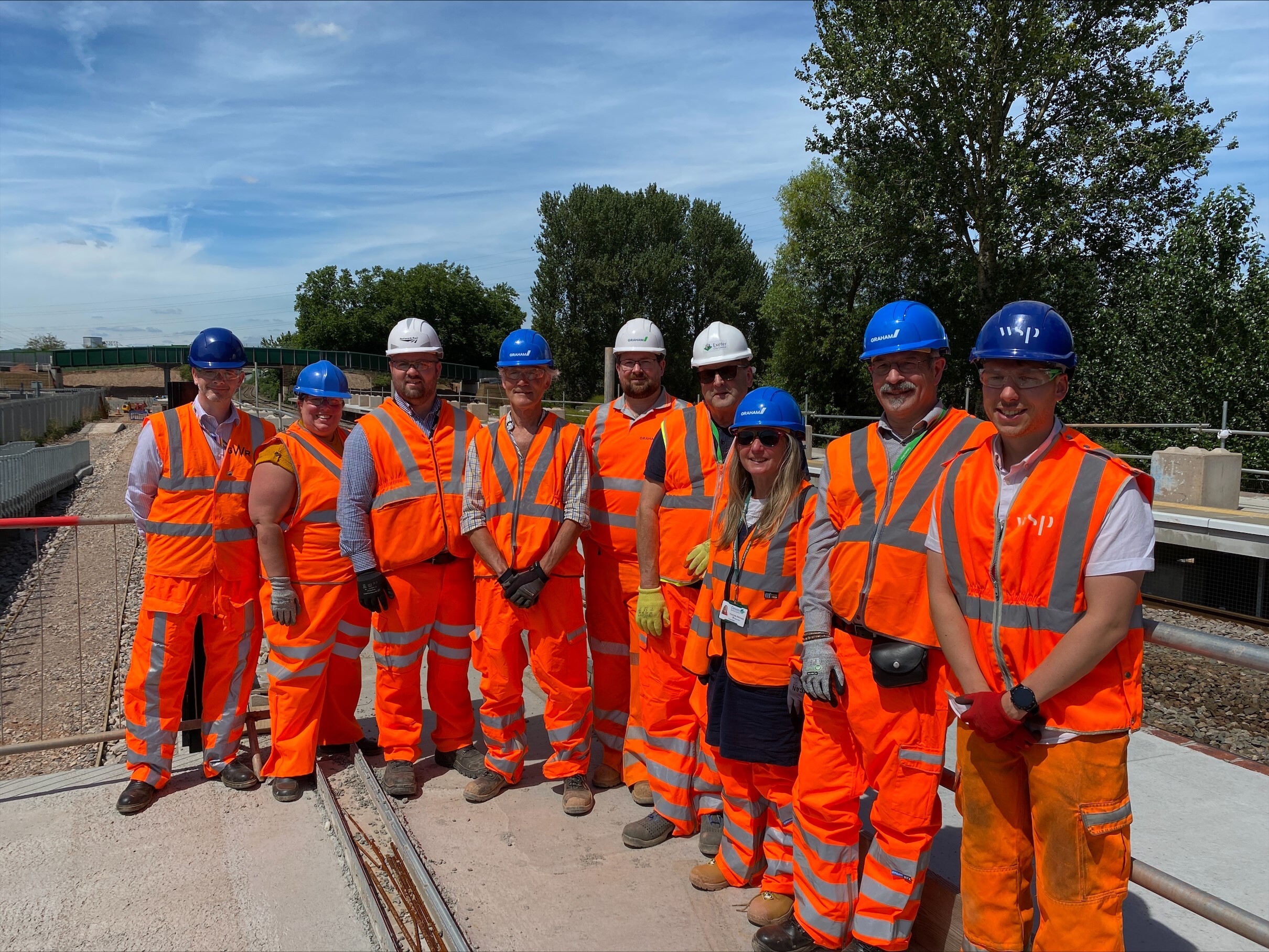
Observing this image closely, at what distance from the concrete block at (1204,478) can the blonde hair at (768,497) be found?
34.8 feet

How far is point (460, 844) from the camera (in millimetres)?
3732

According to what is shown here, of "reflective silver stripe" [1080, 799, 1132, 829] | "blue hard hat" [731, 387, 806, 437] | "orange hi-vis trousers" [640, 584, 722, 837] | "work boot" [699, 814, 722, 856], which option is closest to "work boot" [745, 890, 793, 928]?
"work boot" [699, 814, 722, 856]

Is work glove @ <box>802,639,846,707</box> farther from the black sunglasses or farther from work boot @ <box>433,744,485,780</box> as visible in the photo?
work boot @ <box>433,744,485,780</box>

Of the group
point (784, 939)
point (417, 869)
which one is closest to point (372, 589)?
point (417, 869)

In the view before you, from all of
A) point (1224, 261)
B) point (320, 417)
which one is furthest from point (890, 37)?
point (320, 417)

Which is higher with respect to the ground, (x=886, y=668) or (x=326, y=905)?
(x=886, y=668)

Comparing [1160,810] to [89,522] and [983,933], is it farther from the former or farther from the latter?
[89,522]

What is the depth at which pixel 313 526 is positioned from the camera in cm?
440

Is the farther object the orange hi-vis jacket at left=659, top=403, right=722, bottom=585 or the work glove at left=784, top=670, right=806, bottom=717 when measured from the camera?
the orange hi-vis jacket at left=659, top=403, right=722, bottom=585

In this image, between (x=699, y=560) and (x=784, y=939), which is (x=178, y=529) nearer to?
(x=699, y=560)

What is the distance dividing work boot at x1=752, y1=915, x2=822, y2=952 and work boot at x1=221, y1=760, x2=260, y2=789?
9.06ft

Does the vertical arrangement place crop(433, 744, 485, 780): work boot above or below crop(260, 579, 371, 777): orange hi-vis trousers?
below

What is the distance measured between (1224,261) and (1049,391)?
71.9 ft

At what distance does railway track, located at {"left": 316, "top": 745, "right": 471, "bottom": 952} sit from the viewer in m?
3.06
